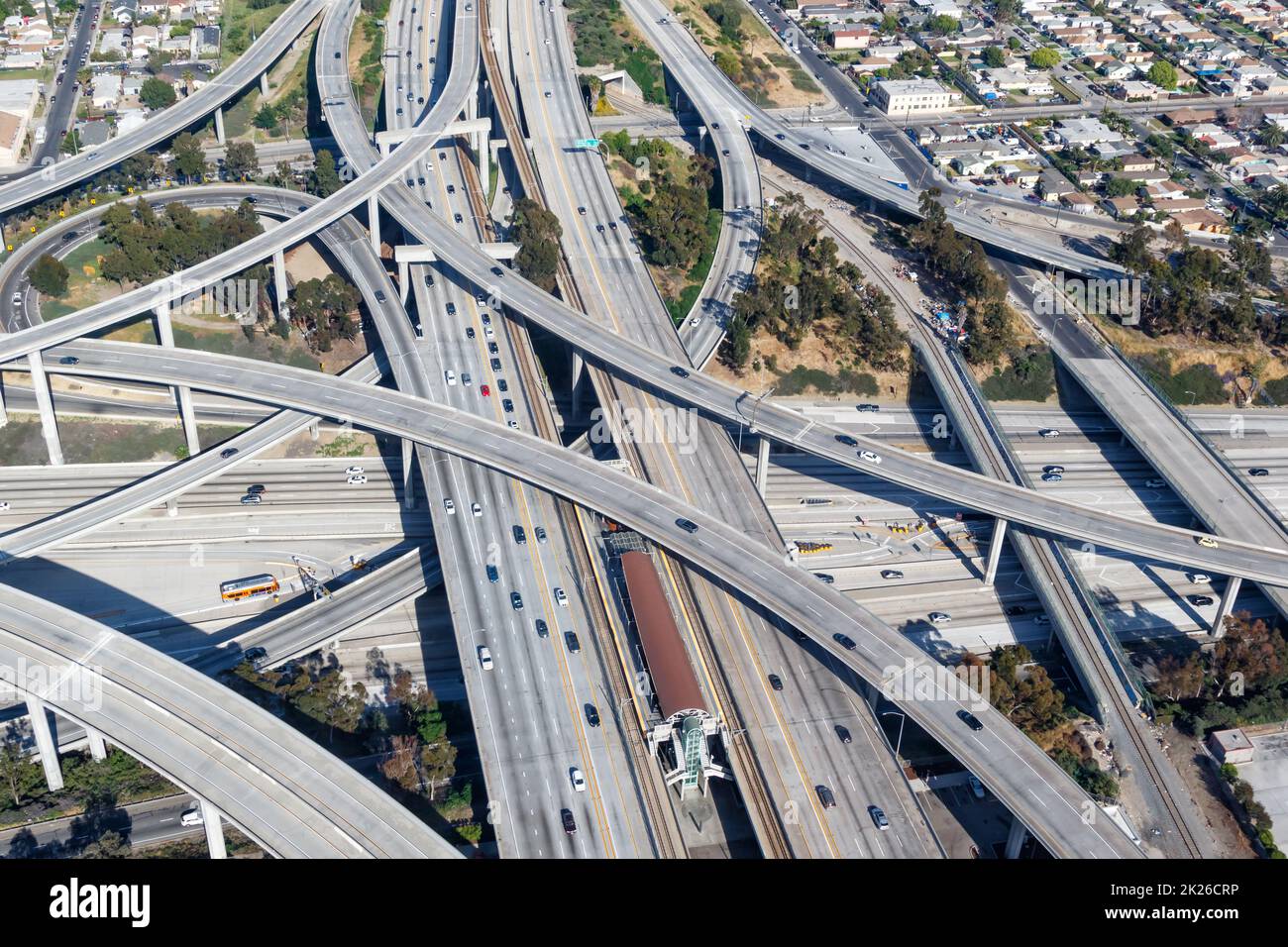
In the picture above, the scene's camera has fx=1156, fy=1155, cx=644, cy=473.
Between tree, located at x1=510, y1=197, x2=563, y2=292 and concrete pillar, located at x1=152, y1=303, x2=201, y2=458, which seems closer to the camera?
concrete pillar, located at x1=152, y1=303, x2=201, y2=458

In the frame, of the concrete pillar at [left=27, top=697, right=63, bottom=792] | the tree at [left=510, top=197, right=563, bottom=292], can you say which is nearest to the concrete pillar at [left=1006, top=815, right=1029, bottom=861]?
the concrete pillar at [left=27, top=697, right=63, bottom=792]

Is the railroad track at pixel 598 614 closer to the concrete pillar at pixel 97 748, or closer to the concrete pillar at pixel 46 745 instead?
the concrete pillar at pixel 97 748

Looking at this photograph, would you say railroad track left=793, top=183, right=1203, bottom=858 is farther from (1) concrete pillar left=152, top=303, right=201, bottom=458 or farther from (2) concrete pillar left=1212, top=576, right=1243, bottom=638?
(1) concrete pillar left=152, top=303, right=201, bottom=458

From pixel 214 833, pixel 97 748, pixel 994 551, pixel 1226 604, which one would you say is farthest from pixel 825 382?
pixel 97 748

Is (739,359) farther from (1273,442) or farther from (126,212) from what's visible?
(126,212)

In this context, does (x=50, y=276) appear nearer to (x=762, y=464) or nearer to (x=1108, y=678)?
(x=762, y=464)

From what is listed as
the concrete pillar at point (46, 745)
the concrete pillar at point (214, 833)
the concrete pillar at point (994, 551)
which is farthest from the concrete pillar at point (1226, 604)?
the concrete pillar at point (46, 745)
